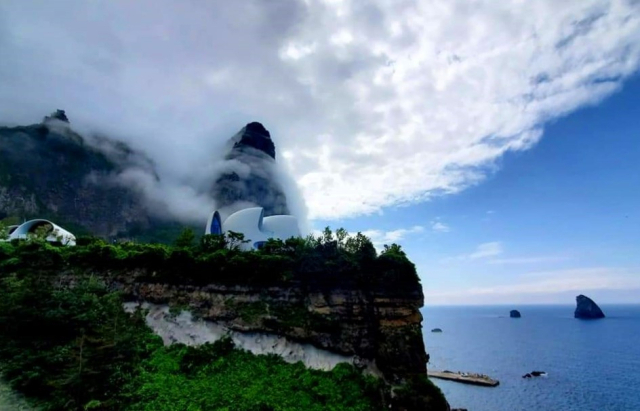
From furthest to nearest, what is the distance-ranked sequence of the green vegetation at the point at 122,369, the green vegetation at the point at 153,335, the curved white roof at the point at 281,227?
the curved white roof at the point at 281,227, the green vegetation at the point at 153,335, the green vegetation at the point at 122,369

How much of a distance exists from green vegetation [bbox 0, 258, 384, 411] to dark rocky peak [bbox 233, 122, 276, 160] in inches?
4585

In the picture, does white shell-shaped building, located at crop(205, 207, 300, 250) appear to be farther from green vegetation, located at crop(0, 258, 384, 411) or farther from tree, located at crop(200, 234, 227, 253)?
green vegetation, located at crop(0, 258, 384, 411)

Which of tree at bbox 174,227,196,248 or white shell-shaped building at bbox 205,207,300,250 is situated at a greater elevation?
white shell-shaped building at bbox 205,207,300,250

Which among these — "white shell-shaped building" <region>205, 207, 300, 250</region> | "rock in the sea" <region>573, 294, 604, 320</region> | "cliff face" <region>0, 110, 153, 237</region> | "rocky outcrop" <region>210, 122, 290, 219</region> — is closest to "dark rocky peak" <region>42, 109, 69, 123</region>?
"cliff face" <region>0, 110, 153, 237</region>

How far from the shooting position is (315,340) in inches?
838

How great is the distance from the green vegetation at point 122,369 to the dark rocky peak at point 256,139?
382ft

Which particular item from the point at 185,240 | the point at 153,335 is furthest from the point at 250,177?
the point at 153,335

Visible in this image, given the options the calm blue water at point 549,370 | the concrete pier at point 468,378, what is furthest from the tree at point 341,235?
the concrete pier at point 468,378

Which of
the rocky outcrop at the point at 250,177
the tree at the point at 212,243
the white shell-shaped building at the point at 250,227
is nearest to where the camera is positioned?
the tree at the point at 212,243

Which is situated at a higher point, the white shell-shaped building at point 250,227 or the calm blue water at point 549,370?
the white shell-shaped building at point 250,227

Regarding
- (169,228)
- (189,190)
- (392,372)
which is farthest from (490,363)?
(189,190)

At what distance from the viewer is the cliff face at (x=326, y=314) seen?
2116cm

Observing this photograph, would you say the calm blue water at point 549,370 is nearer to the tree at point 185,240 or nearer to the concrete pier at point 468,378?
the concrete pier at point 468,378

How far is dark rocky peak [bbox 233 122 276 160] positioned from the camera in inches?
5310
